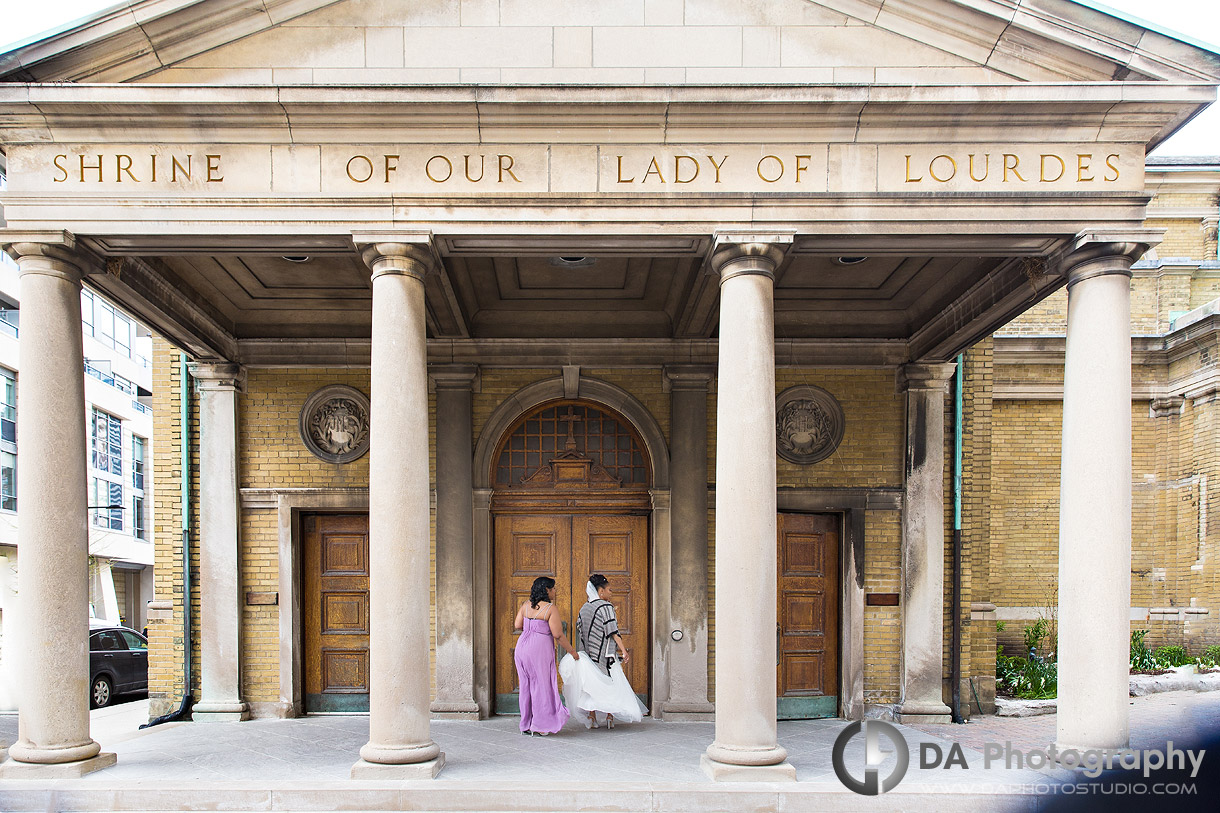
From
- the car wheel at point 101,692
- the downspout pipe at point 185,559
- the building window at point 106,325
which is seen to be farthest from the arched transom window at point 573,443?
the building window at point 106,325

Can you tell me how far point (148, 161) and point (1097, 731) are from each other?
8886 millimetres

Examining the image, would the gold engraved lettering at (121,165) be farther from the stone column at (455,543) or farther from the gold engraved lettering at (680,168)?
the gold engraved lettering at (680,168)

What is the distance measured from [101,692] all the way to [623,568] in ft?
37.0

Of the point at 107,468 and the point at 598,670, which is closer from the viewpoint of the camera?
the point at 598,670

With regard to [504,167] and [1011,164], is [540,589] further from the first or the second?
[1011,164]

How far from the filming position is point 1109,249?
23.3ft

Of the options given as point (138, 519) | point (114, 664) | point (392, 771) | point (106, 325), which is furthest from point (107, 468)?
point (392, 771)

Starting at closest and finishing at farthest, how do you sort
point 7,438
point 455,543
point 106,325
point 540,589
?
1. point 540,589
2. point 455,543
3. point 7,438
4. point 106,325

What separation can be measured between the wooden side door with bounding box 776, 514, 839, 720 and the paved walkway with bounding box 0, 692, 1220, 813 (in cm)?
108

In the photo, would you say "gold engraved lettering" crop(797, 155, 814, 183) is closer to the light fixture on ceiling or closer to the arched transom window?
the light fixture on ceiling

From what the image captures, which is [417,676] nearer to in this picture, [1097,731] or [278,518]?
[278,518]

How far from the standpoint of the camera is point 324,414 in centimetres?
1077

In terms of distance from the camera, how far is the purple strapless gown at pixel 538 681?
921cm

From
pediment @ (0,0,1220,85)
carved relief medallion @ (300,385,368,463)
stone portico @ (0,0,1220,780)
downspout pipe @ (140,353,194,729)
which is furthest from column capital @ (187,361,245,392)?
pediment @ (0,0,1220,85)
